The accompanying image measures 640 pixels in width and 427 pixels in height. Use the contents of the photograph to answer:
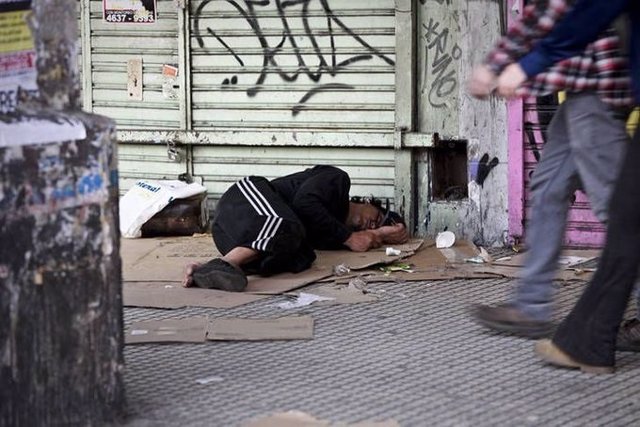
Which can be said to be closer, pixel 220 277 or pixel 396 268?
pixel 220 277

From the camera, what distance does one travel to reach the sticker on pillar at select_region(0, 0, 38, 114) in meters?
3.95

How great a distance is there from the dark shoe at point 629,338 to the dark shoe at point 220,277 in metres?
2.13

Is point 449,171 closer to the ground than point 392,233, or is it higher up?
higher up

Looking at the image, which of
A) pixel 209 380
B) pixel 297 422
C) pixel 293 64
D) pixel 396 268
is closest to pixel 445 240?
pixel 396 268

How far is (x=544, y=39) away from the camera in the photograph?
4.58 meters

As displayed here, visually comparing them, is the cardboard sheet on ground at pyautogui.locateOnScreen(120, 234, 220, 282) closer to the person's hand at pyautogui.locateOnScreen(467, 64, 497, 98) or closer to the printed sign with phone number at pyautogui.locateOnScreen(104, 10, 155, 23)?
the printed sign with phone number at pyautogui.locateOnScreen(104, 10, 155, 23)

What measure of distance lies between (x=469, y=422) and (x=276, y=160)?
4.13 m

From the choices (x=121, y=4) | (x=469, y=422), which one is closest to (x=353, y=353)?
(x=469, y=422)

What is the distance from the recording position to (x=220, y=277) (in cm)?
635

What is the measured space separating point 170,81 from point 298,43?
0.97 m

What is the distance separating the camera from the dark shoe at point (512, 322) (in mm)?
5051

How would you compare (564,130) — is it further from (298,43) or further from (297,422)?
(298,43)

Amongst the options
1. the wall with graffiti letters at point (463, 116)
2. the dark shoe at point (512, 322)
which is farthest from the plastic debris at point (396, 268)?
the dark shoe at point (512, 322)

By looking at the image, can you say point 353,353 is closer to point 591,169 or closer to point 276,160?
point 591,169
